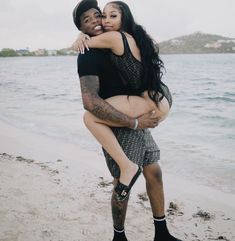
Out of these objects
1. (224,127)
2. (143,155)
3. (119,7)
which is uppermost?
(119,7)

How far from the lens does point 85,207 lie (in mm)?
4293

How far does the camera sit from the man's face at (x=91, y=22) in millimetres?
3084

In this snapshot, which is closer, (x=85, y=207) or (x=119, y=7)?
(x=119, y=7)

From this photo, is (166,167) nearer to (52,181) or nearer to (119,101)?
(52,181)

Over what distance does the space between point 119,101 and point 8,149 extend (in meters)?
5.09

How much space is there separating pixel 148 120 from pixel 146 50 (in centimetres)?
58

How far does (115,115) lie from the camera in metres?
2.93

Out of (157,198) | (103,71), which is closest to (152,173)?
(157,198)

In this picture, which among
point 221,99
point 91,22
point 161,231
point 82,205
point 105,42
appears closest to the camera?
point 105,42

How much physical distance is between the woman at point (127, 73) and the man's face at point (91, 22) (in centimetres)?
7

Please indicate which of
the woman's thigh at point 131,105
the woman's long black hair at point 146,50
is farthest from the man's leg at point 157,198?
the woman's long black hair at point 146,50

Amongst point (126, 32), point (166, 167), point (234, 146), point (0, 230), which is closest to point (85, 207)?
point (0, 230)

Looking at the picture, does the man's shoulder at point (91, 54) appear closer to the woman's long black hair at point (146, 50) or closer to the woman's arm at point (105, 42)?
the woman's arm at point (105, 42)

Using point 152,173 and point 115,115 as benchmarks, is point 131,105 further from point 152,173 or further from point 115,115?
point 152,173
